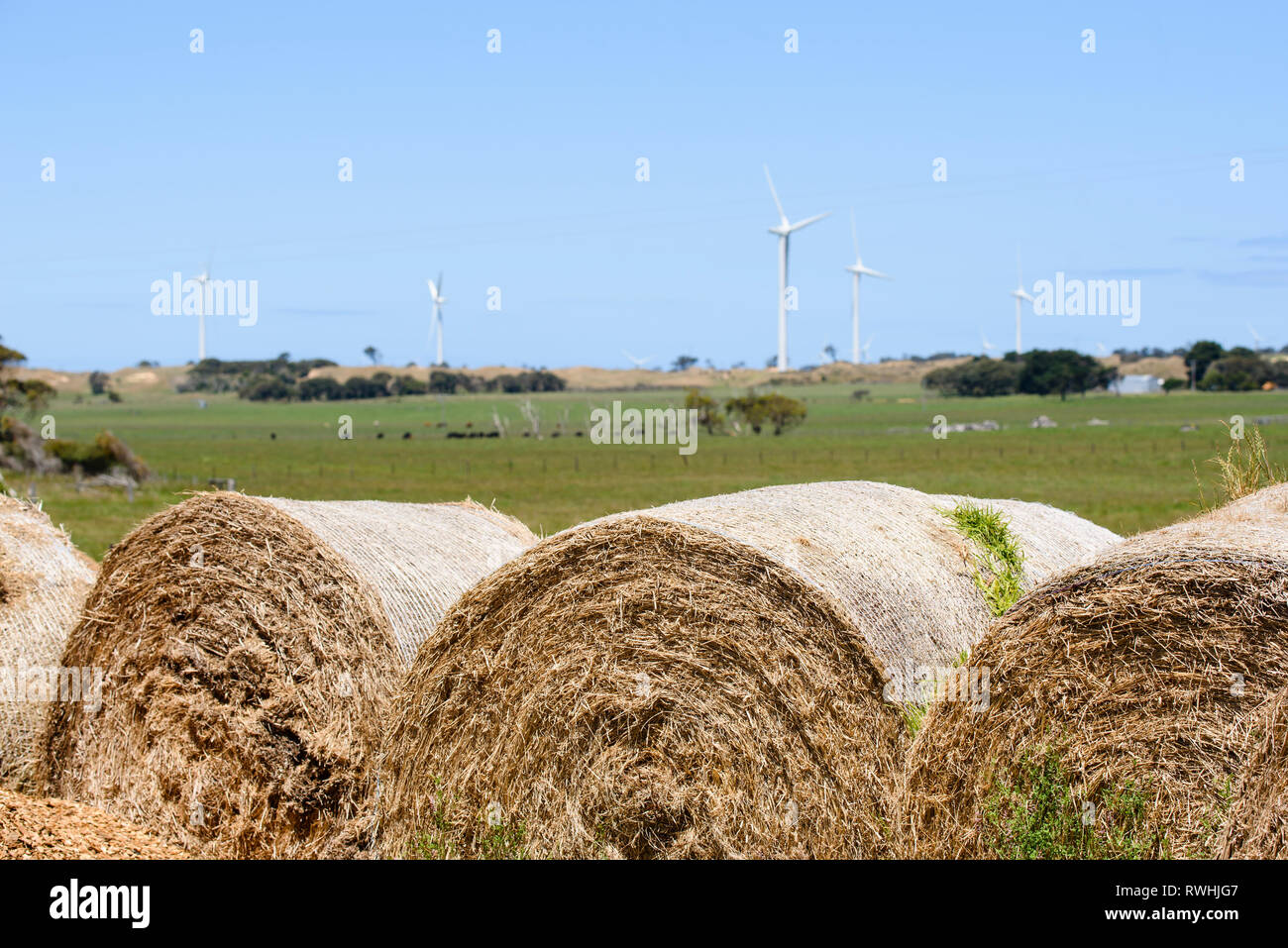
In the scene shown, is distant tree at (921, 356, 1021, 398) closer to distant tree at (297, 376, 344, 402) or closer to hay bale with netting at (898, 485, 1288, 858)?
distant tree at (297, 376, 344, 402)

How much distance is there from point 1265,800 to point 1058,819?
4.11 ft

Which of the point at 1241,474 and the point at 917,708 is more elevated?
the point at 1241,474

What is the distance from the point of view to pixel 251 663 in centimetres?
913

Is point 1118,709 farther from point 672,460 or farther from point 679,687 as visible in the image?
point 672,460

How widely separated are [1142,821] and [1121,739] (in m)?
0.44

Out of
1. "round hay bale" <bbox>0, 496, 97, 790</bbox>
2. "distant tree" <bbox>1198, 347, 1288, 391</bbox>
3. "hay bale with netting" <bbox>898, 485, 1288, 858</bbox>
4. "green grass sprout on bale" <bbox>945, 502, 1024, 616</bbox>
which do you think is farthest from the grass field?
"round hay bale" <bbox>0, 496, 97, 790</bbox>

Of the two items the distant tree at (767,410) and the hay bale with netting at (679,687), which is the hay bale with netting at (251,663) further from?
the distant tree at (767,410)

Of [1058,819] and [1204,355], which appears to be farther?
[1204,355]

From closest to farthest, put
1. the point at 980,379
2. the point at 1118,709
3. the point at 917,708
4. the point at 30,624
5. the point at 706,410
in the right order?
the point at 1118,709 < the point at 917,708 < the point at 30,624 < the point at 706,410 < the point at 980,379

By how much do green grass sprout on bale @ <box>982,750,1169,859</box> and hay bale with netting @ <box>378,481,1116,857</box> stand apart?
2.19ft

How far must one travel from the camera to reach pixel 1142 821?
6.94 meters

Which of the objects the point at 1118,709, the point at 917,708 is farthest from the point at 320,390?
the point at 1118,709

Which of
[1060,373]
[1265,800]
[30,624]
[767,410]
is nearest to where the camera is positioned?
[1265,800]
